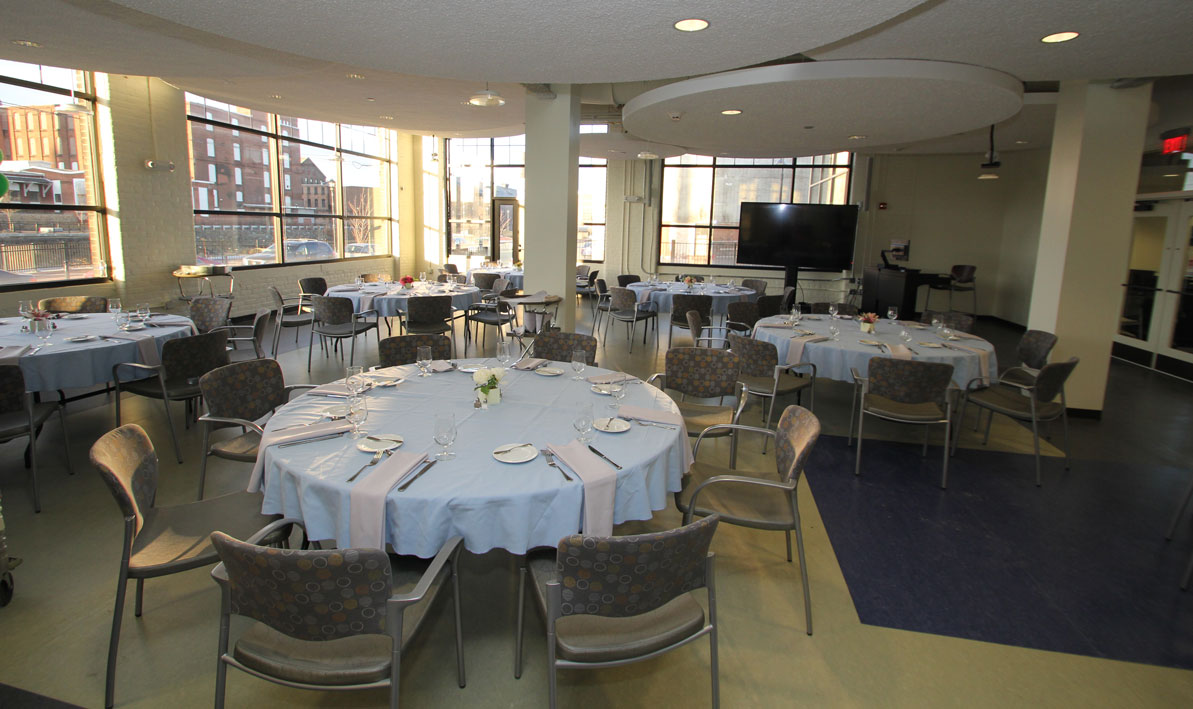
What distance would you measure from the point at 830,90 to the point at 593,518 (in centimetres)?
448

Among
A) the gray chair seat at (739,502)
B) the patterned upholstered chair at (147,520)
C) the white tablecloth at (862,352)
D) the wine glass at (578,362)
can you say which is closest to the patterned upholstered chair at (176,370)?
the patterned upholstered chair at (147,520)

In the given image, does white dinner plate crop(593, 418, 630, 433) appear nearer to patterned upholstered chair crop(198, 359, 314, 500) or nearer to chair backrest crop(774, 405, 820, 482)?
chair backrest crop(774, 405, 820, 482)

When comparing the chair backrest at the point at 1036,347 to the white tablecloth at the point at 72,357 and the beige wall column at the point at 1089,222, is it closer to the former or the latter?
the beige wall column at the point at 1089,222

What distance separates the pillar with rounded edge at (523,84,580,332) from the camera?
22.6 ft

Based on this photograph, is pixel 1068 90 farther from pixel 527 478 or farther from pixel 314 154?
pixel 314 154

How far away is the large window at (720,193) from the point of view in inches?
537

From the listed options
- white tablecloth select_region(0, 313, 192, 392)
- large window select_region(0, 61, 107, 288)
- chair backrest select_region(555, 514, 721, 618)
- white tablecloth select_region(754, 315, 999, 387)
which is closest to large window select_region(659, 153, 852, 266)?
white tablecloth select_region(754, 315, 999, 387)

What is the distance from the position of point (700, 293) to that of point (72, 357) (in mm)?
7276

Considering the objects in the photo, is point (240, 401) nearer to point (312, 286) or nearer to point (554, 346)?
point (554, 346)

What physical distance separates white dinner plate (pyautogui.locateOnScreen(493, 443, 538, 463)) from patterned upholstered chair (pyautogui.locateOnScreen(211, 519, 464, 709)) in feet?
1.91

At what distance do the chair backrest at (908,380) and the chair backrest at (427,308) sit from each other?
4.71 meters

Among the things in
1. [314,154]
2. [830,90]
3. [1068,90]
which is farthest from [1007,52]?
[314,154]

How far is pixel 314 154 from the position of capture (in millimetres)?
11961

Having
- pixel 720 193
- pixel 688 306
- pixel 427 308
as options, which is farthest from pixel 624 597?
pixel 720 193
